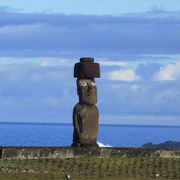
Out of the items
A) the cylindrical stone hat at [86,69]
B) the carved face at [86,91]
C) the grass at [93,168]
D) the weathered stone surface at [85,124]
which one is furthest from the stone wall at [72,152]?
the cylindrical stone hat at [86,69]

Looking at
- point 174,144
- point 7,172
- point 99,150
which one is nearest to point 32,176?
point 7,172

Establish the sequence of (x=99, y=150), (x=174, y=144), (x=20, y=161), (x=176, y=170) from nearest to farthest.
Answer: (x=176, y=170) → (x=20, y=161) → (x=99, y=150) → (x=174, y=144)

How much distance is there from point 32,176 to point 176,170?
4813 millimetres

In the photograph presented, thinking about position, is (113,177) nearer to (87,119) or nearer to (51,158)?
(51,158)

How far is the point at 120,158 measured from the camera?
Result: 29891mm

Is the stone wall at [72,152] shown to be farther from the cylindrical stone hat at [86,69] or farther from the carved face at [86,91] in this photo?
the cylindrical stone hat at [86,69]

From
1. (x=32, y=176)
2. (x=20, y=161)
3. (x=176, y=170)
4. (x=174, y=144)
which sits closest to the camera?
(x=32, y=176)

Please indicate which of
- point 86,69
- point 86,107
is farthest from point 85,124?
point 86,69

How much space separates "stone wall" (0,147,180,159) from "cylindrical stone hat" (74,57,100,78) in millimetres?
2888

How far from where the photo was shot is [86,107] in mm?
32000

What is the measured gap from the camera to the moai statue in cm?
3194

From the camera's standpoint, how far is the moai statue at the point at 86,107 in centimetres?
3194

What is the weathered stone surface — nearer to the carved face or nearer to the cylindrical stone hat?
the carved face

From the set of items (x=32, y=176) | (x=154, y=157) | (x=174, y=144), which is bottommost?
(x=32, y=176)
